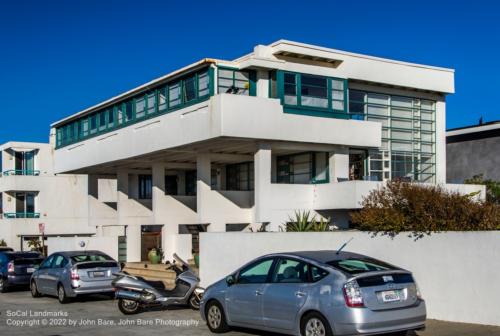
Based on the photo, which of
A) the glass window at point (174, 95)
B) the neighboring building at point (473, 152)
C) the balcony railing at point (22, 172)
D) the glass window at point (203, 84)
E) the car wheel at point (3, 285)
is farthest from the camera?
the balcony railing at point (22, 172)

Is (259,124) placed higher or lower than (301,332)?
higher

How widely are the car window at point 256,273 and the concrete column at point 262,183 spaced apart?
41.7ft

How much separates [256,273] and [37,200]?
37.3 meters

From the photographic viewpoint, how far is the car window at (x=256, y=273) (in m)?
11.8

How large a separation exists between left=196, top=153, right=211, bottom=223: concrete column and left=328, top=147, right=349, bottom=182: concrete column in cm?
492

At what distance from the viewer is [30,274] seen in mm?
22547

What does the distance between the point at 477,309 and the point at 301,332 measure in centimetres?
354

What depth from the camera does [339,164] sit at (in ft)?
88.9

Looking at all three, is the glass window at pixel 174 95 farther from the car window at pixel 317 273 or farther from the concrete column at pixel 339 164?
the car window at pixel 317 273

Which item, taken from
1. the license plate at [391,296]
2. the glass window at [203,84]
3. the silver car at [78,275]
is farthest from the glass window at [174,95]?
the license plate at [391,296]

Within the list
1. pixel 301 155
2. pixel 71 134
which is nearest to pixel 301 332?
pixel 301 155

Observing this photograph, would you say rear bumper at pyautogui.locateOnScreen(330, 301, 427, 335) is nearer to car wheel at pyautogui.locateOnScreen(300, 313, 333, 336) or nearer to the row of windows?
car wheel at pyautogui.locateOnScreen(300, 313, 333, 336)

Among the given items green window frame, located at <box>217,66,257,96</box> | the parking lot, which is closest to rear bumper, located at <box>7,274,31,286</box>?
the parking lot

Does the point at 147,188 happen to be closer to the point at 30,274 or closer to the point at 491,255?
the point at 30,274
